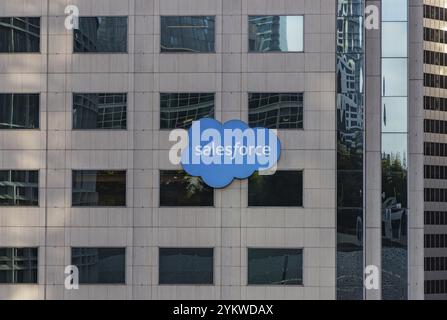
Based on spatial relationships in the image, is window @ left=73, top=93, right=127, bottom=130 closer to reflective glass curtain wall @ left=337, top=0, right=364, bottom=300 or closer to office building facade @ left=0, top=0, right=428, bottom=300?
office building facade @ left=0, top=0, right=428, bottom=300

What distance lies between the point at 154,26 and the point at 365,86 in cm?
763

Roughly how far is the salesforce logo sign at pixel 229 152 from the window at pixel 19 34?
6568mm

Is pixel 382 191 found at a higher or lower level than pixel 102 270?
higher

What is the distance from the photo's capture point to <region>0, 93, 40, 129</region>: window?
2986cm

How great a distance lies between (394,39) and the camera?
29.8 meters

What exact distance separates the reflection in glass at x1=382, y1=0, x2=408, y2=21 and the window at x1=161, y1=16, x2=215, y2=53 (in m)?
6.01

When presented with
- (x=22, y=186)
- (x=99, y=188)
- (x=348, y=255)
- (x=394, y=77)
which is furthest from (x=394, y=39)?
(x=22, y=186)

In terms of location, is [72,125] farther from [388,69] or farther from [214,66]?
[388,69]

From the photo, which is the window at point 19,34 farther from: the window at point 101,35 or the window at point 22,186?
the window at point 22,186

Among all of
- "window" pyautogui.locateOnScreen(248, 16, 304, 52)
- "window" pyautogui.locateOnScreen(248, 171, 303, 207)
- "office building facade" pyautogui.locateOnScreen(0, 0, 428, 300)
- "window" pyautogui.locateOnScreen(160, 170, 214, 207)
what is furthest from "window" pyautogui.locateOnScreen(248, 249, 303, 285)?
"window" pyautogui.locateOnScreen(248, 16, 304, 52)

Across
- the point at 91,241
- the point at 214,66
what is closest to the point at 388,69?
the point at 214,66

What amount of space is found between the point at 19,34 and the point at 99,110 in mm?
3944

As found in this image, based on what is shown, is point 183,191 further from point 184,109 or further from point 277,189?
point 277,189

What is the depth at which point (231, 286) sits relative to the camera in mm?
29125
